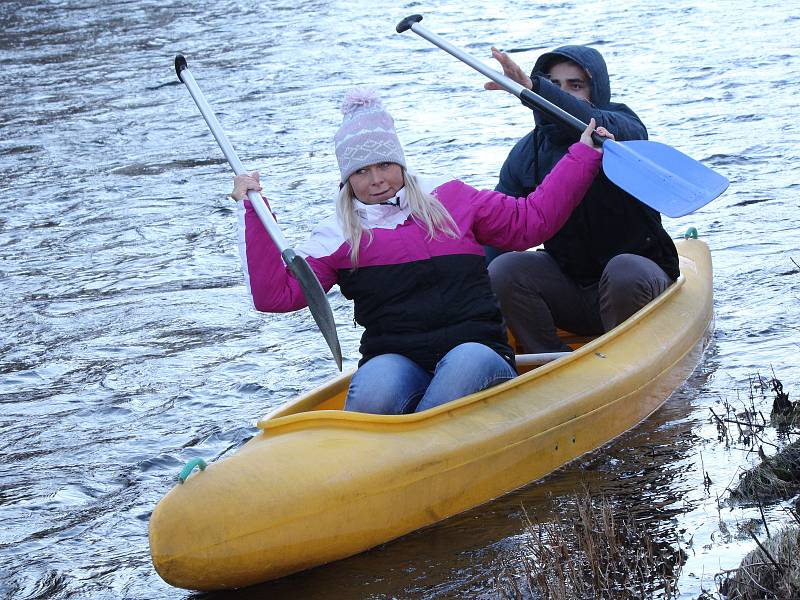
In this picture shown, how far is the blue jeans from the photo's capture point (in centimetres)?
398

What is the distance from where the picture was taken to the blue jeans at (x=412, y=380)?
13.1ft

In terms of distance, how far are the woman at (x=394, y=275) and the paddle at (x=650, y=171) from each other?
55cm

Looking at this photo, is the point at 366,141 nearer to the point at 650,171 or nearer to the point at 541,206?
the point at 541,206

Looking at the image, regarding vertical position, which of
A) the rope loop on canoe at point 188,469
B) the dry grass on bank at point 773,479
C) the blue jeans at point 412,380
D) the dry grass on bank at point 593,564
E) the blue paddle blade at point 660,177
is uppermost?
the blue paddle blade at point 660,177

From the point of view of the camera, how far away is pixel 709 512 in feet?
12.3

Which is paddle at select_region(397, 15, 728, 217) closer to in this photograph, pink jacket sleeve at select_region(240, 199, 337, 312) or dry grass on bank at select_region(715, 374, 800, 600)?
dry grass on bank at select_region(715, 374, 800, 600)

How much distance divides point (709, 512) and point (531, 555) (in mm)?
522

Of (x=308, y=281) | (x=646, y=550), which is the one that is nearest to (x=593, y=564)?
(x=646, y=550)

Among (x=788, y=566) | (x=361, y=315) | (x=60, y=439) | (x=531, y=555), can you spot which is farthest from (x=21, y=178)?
(x=788, y=566)

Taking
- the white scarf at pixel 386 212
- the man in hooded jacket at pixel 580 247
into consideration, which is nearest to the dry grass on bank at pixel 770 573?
the white scarf at pixel 386 212

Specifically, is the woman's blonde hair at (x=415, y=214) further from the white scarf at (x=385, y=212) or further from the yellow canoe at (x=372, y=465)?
the yellow canoe at (x=372, y=465)

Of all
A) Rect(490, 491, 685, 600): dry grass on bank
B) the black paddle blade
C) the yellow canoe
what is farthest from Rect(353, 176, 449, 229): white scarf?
Rect(490, 491, 685, 600): dry grass on bank

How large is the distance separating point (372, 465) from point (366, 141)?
99 centimetres

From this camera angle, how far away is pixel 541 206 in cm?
428
